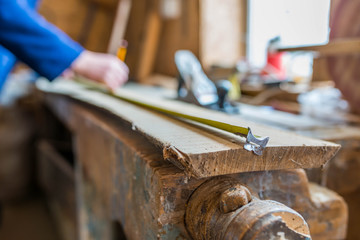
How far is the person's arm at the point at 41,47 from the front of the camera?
3.65ft

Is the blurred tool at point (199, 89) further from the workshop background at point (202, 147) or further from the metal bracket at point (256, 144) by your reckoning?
the metal bracket at point (256, 144)

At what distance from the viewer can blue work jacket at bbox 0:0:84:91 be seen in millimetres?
1107

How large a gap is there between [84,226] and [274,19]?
3.85ft

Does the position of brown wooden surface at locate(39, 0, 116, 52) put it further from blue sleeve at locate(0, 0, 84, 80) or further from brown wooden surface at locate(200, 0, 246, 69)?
blue sleeve at locate(0, 0, 84, 80)

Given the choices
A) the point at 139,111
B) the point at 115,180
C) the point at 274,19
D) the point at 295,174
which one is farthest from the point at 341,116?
the point at 115,180

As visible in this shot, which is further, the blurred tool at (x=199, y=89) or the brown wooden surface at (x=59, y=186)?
the brown wooden surface at (x=59, y=186)

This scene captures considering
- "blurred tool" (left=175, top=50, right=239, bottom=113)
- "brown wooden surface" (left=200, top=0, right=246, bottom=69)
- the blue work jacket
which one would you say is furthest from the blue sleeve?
"brown wooden surface" (left=200, top=0, right=246, bottom=69)

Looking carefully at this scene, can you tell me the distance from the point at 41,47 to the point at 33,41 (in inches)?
1.3

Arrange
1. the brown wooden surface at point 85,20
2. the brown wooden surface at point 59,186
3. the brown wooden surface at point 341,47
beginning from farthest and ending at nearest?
1. the brown wooden surface at point 85,20
2. the brown wooden surface at point 59,186
3. the brown wooden surface at point 341,47

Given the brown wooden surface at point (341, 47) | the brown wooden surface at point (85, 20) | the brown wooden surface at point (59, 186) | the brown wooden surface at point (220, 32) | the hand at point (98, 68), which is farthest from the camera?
the brown wooden surface at point (85, 20)

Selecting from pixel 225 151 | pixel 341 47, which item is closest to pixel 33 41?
pixel 225 151

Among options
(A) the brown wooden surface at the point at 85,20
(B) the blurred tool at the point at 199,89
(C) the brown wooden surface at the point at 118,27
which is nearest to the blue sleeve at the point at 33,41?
(B) the blurred tool at the point at 199,89

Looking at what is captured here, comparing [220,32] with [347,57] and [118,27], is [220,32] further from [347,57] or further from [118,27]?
[347,57]

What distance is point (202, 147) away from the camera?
0.57 m
